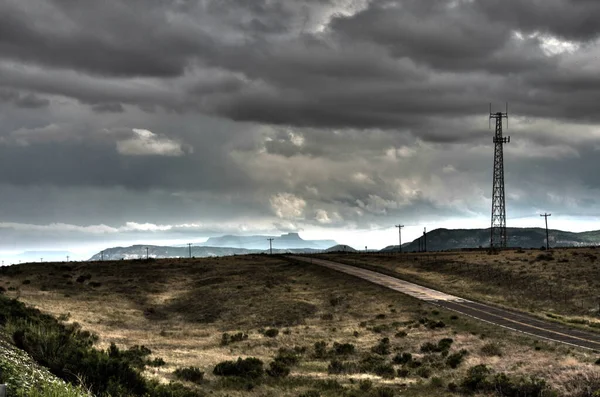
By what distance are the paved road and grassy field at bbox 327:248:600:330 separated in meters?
3.07

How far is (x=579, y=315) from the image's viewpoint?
192 feet

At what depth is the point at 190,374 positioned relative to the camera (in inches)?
1230

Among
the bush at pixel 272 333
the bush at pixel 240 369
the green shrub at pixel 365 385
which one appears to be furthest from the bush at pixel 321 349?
the green shrub at pixel 365 385

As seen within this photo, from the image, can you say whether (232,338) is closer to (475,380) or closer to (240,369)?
(240,369)

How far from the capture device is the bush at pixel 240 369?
3306 centimetres

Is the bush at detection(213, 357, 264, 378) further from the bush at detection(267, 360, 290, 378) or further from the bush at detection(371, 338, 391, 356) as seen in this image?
the bush at detection(371, 338, 391, 356)

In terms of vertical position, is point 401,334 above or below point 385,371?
above

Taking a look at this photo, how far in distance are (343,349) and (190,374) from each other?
15050 mm

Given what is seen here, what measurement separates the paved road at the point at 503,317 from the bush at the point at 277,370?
70.8 ft

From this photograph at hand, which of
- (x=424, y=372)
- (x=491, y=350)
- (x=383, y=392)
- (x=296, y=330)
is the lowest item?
(x=296, y=330)

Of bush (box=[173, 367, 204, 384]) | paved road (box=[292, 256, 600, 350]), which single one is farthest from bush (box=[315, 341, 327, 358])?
paved road (box=[292, 256, 600, 350])

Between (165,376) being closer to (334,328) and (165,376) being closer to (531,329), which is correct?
(334,328)

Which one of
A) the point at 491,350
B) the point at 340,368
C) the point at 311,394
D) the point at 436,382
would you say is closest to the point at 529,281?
the point at 491,350

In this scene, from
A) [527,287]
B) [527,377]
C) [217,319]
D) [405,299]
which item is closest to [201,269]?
[217,319]
